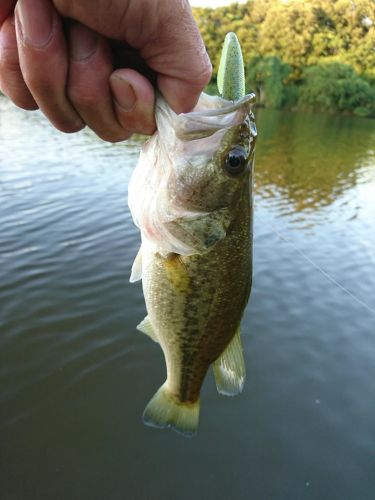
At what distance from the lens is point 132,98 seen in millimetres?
1366

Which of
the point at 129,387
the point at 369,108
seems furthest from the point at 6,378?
the point at 369,108

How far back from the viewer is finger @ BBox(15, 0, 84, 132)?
1.12m

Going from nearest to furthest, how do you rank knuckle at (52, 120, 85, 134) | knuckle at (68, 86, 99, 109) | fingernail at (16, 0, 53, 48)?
1. fingernail at (16, 0, 53, 48)
2. knuckle at (68, 86, 99, 109)
3. knuckle at (52, 120, 85, 134)

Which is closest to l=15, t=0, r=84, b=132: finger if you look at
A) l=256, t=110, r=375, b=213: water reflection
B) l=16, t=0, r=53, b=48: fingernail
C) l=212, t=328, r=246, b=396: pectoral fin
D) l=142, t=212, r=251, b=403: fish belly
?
l=16, t=0, r=53, b=48: fingernail

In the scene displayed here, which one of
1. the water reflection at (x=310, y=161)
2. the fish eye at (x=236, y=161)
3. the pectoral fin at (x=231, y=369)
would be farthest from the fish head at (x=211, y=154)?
the water reflection at (x=310, y=161)

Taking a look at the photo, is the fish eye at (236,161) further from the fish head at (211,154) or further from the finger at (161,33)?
the finger at (161,33)

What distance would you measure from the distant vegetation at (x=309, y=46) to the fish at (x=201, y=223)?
46.2m

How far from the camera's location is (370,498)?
4.02m

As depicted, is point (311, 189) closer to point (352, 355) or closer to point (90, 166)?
point (90, 166)

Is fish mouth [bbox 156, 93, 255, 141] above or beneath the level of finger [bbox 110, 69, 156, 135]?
beneath

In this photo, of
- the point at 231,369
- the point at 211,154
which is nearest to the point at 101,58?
the point at 211,154

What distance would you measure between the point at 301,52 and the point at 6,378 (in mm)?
55555

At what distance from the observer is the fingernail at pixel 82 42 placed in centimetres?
122

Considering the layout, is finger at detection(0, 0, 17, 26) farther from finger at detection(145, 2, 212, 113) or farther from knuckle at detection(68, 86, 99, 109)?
finger at detection(145, 2, 212, 113)
